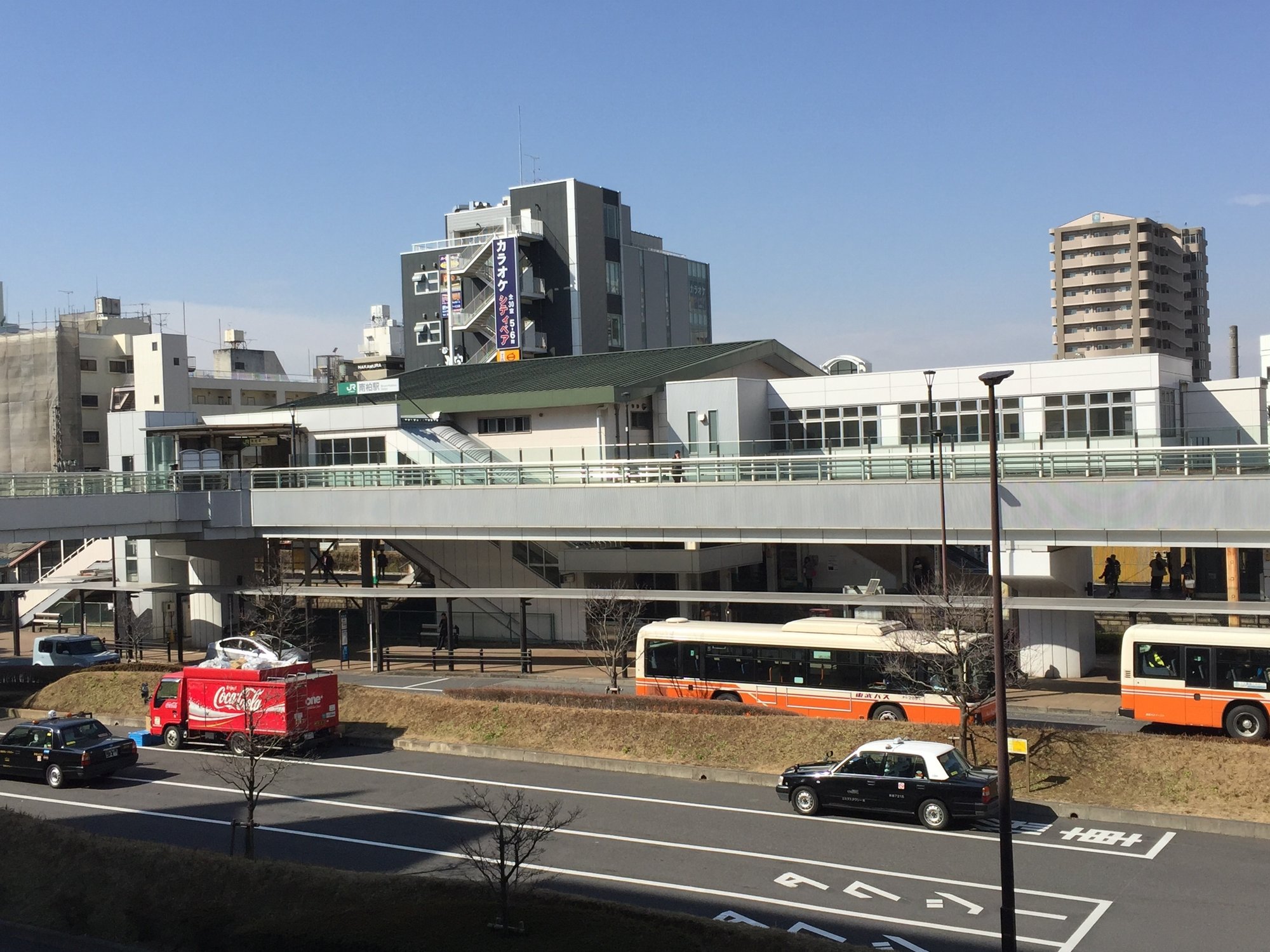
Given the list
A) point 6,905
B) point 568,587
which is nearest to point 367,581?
point 568,587

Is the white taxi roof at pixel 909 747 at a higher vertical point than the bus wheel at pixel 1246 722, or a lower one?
higher

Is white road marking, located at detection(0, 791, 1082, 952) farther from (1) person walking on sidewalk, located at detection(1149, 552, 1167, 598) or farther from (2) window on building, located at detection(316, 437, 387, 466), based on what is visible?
(2) window on building, located at detection(316, 437, 387, 466)

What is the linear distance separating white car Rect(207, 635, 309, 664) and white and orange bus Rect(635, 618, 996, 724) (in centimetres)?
1025

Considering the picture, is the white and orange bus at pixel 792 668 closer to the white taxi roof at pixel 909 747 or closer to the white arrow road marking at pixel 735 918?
the white taxi roof at pixel 909 747

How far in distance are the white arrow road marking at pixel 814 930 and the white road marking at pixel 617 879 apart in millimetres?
673

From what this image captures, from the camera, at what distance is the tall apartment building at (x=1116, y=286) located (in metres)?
104

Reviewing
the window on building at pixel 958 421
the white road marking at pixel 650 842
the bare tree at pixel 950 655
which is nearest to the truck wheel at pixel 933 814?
the white road marking at pixel 650 842

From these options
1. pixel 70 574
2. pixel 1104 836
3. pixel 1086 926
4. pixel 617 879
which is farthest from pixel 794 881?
pixel 70 574

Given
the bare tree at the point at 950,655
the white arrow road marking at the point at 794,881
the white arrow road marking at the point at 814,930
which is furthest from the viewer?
the bare tree at the point at 950,655

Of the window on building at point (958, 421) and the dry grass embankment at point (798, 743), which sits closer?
the dry grass embankment at point (798, 743)

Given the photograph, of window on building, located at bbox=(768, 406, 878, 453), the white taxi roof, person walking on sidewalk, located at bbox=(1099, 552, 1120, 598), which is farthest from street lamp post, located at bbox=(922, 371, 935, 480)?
the white taxi roof

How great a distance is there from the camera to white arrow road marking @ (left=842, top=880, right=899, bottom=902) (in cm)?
1773

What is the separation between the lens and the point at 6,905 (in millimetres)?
17938

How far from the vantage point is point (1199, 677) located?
2569 cm
